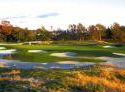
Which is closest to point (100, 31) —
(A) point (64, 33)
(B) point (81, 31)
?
(B) point (81, 31)

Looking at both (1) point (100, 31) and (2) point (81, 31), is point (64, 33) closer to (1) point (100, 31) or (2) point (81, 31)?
(2) point (81, 31)

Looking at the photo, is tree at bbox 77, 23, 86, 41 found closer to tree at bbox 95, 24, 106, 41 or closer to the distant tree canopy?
the distant tree canopy

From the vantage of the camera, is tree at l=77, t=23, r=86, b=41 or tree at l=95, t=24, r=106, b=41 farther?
tree at l=77, t=23, r=86, b=41

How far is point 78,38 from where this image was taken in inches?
4208

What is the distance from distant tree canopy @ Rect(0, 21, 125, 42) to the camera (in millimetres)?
101675

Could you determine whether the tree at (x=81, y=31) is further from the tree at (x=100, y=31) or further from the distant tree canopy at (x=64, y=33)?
the tree at (x=100, y=31)

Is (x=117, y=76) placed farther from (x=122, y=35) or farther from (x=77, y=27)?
(x=77, y=27)

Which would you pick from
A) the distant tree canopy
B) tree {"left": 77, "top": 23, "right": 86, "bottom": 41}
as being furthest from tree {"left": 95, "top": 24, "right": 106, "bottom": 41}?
tree {"left": 77, "top": 23, "right": 86, "bottom": 41}

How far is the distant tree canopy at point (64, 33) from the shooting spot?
102 m

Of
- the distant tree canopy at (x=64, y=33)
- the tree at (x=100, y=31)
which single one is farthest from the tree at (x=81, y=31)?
the tree at (x=100, y=31)

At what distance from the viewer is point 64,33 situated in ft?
355

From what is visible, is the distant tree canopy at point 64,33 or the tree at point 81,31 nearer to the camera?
the distant tree canopy at point 64,33

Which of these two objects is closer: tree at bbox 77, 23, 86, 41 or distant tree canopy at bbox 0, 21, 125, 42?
distant tree canopy at bbox 0, 21, 125, 42

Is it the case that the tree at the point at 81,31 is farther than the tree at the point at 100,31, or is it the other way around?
the tree at the point at 81,31
